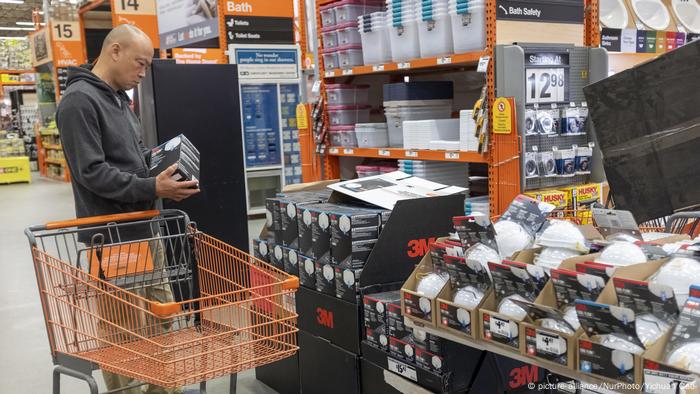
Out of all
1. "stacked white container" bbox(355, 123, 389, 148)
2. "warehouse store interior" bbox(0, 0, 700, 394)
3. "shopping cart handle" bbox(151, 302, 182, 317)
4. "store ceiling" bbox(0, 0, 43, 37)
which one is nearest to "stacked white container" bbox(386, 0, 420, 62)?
"warehouse store interior" bbox(0, 0, 700, 394)

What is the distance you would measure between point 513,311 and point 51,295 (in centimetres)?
144

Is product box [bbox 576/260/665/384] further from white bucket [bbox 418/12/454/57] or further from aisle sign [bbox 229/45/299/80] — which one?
aisle sign [bbox 229/45/299/80]

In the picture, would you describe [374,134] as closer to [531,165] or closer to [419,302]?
[531,165]

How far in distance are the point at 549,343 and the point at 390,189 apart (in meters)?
1.48

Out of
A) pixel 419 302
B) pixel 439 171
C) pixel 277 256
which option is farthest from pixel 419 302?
pixel 439 171

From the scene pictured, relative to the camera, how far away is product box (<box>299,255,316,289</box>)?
2.95 meters

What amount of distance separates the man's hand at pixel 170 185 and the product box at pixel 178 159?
2 centimetres

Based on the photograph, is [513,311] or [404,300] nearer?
[513,311]

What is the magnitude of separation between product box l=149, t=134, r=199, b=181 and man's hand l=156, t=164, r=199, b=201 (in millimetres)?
20

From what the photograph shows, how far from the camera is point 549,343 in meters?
1.57

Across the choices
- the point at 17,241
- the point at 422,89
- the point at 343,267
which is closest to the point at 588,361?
the point at 343,267

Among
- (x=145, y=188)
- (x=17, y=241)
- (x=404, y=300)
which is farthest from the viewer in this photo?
(x=17, y=241)

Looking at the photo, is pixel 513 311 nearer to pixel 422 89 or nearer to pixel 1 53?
pixel 422 89

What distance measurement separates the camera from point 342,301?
2738mm
